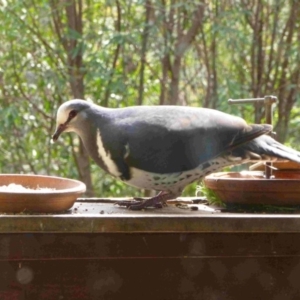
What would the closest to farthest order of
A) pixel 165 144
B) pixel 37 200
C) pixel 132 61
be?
pixel 37 200 < pixel 165 144 < pixel 132 61

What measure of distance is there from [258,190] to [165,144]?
0.80ft

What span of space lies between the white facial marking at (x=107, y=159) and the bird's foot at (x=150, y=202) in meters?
0.09

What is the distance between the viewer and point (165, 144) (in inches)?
63.3

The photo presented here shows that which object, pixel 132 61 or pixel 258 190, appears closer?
pixel 258 190

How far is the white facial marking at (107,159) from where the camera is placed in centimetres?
162

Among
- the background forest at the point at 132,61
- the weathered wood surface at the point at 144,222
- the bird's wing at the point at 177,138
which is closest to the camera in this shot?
the weathered wood surface at the point at 144,222

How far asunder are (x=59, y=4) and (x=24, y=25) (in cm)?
20

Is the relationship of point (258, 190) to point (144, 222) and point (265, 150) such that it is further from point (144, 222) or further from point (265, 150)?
point (144, 222)

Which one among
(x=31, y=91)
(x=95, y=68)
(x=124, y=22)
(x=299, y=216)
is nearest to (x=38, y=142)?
(x=31, y=91)

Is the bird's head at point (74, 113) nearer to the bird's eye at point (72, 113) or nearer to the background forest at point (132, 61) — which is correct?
the bird's eye at point (72, 113)

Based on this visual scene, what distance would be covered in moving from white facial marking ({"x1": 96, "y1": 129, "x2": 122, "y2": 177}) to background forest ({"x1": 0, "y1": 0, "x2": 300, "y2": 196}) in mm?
1576
